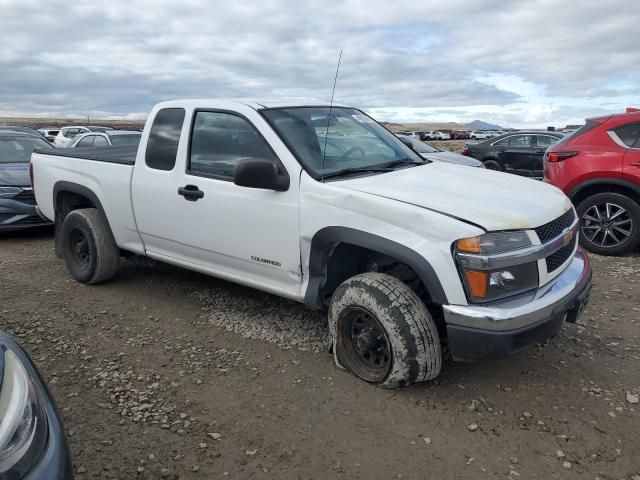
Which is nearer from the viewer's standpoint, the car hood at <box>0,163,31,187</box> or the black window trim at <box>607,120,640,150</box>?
the black window trim at <box>607,120,640,150</box>

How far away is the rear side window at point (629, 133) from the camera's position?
21.3 feet

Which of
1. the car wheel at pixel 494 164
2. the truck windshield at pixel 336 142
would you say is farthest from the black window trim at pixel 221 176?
the car wheel at pixel 494 164

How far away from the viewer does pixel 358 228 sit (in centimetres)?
341

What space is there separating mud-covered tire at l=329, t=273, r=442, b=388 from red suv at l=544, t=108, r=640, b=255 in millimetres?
4241

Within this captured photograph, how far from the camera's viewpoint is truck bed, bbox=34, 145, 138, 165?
16.9ft

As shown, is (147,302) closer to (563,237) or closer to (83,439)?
(83,439)

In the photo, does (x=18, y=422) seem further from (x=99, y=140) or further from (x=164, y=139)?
(x=99, y=140)

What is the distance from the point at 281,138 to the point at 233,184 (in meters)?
0.49

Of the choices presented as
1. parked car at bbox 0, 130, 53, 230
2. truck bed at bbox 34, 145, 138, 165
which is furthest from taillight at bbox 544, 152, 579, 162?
parked car at bbox 0, 130, 53, 230

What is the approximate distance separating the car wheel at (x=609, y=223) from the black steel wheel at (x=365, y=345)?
4.25 metres

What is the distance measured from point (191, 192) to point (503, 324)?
2.48 metres

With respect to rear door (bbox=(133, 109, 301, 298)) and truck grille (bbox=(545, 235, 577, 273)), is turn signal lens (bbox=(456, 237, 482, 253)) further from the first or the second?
rear door (bbox=(133, 109, 301, 298))

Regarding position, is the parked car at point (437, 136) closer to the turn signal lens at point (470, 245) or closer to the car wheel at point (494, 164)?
the car wheel at point (494, 164)

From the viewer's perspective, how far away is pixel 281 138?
3910mm
